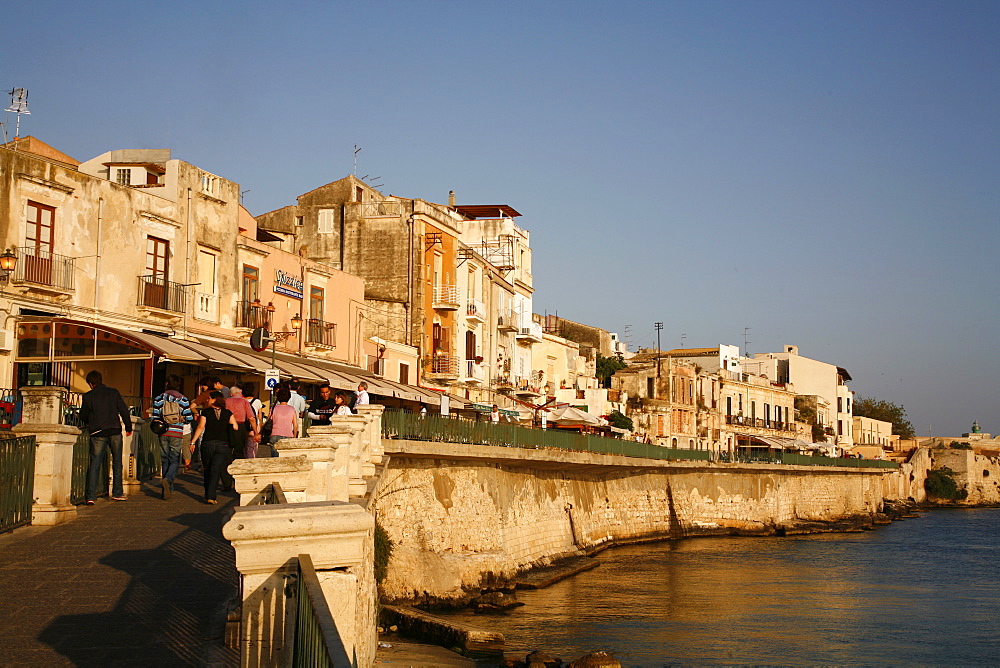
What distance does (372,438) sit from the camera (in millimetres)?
18562

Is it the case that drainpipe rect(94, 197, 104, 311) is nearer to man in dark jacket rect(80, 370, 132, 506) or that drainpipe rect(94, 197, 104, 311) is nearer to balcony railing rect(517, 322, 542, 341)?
man in dark jacket rect(80, 370, 132, 506)

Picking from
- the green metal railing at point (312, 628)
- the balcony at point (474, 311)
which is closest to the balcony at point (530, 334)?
the balcony at point (474, 311)

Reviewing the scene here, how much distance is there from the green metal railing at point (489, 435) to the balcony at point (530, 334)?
1322cm

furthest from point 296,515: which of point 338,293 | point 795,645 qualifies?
point 338,293

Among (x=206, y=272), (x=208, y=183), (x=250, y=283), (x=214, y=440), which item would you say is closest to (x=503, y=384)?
(x=250, y=283)

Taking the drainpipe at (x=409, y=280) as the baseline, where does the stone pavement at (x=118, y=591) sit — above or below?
below

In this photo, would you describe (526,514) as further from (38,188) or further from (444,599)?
(38,188)

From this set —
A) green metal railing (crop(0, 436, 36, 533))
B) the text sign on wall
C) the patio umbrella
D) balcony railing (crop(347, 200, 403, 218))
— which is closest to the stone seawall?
the patio umbrella

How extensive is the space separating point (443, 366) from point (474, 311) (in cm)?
391

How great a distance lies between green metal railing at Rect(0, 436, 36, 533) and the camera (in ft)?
40.6

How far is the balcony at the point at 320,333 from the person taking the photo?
3638 centimetres

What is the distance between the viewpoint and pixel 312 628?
4160 millimetres

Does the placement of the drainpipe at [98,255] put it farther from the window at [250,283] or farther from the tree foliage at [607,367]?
the tree foliage at [607,367]

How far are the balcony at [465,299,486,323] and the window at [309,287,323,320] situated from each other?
32.0ft
